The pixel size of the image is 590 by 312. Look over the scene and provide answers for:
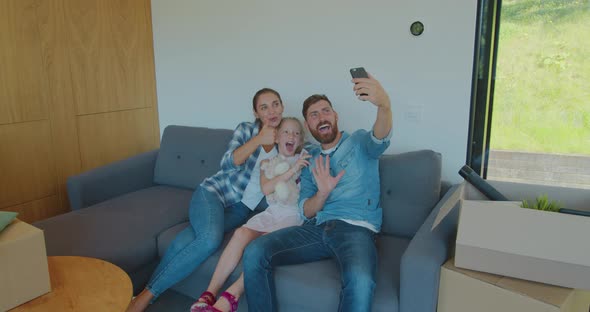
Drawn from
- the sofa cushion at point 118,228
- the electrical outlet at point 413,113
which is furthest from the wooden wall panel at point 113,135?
the electrical outlet at point 413,113

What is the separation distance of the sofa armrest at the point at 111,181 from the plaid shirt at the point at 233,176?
2.46ft

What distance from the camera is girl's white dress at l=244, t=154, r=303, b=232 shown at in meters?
2.12

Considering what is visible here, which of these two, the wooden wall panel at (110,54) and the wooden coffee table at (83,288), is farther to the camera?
the wooden wall panel at (110,54)

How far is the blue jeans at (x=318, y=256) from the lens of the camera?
1615 mm

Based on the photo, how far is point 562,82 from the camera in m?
2.09

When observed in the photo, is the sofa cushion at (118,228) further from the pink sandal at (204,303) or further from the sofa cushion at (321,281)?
the pink sandal at (204,303)

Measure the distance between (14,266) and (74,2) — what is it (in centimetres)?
218

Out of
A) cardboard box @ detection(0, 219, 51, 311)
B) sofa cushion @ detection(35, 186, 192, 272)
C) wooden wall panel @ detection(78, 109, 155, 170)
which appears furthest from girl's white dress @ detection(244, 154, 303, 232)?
wooden wall panel @ detection(78, 109, 155, 170)

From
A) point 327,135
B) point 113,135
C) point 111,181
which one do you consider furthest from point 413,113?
point 113,135

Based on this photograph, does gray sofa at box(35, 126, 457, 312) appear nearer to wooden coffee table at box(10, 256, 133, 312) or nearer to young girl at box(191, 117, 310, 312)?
young girl at box(191, 117, 310, 312)

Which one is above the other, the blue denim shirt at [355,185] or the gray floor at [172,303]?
the blue denim shirt at [355,185]

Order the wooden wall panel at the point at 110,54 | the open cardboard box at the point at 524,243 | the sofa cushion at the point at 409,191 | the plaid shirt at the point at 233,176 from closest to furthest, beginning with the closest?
the open cardboard box at the point at 524,243
the sofa cushion at the point at 409,191
the plaid shirt at the point at 233,176
the wooden wall panel at the point at 110,54

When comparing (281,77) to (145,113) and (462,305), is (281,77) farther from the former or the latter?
(462,305)

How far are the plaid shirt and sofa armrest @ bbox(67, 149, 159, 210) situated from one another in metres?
0.75
